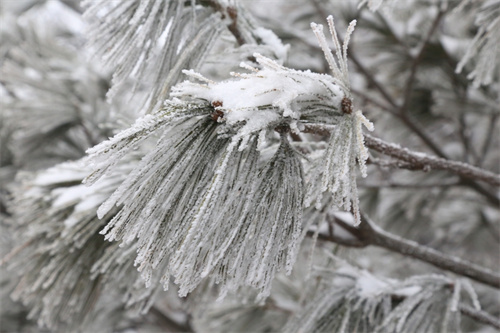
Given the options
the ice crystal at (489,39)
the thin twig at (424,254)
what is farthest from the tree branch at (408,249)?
the ice crystal at (489,39)

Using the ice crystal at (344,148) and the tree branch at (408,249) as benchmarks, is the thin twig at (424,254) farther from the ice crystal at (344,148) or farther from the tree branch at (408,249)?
the ice crystal at (344,148)

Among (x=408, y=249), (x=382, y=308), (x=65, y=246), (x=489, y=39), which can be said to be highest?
(x=489, y=39)

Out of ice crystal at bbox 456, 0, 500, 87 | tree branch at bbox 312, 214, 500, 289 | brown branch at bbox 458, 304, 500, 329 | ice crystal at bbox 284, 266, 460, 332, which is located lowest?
ice crystal at bbox 284, 266, 460, 332

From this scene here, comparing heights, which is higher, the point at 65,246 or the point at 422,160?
the point at 422,160

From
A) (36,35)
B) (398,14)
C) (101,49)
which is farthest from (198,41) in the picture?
(36,35)

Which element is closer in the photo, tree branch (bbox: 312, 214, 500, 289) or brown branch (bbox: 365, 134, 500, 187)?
brown branch (bbox: 365, 134, 500, 187)

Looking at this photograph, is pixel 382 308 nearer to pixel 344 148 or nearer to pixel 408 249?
pixel 408 249

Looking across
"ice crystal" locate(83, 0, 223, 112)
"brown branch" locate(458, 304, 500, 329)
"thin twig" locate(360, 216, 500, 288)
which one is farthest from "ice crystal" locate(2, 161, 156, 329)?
"brown branch" locate(458, 304, 500, 329)

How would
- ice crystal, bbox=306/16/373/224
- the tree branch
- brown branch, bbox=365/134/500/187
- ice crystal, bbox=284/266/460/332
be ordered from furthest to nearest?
the tree branch, ice crystal, bbox=284/266/460/332, brown branch, bbox=365/134/500/187, ice crystal, bbox=306/16/373/224

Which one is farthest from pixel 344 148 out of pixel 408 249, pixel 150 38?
pixel 408 249

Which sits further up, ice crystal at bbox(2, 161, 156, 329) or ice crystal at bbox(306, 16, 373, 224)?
ice crystal at bbox(306, 16, 373, 224)

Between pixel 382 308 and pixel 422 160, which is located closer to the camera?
pixel 422 160

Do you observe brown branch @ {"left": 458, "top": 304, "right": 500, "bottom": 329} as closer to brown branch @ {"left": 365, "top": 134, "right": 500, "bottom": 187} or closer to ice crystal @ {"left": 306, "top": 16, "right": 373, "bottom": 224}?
brown branch @ {"left": 365, "top": 134, "right": 500, "bottom": 187}
